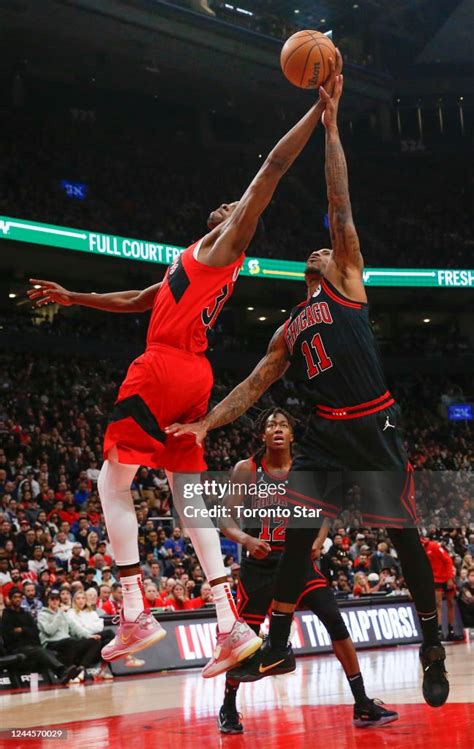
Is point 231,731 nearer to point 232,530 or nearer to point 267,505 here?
point 232,530

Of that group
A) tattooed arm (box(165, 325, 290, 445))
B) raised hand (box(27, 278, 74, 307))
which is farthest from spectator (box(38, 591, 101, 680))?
tattooed arm (box(165, 325, 290, 445))

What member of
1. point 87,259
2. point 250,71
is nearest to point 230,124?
point 250,71

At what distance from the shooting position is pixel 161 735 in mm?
6699

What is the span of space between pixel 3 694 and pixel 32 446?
31.8 ft

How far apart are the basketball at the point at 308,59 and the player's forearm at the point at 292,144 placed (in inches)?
11.4

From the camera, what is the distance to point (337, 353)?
18.1ft

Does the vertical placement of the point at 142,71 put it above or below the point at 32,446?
above

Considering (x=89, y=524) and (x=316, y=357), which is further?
(x=89, y=524)

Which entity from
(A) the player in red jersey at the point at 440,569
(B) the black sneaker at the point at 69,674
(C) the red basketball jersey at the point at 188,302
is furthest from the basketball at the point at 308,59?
(A) the player in red jersey at the point at 440,569

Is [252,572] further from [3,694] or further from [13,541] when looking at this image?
[13,541]

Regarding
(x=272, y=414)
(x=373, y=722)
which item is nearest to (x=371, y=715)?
(x=373, y=722)

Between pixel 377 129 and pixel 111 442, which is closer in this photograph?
pixel 111 442

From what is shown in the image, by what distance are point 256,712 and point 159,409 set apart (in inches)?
157

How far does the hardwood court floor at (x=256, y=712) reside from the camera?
6.21m
